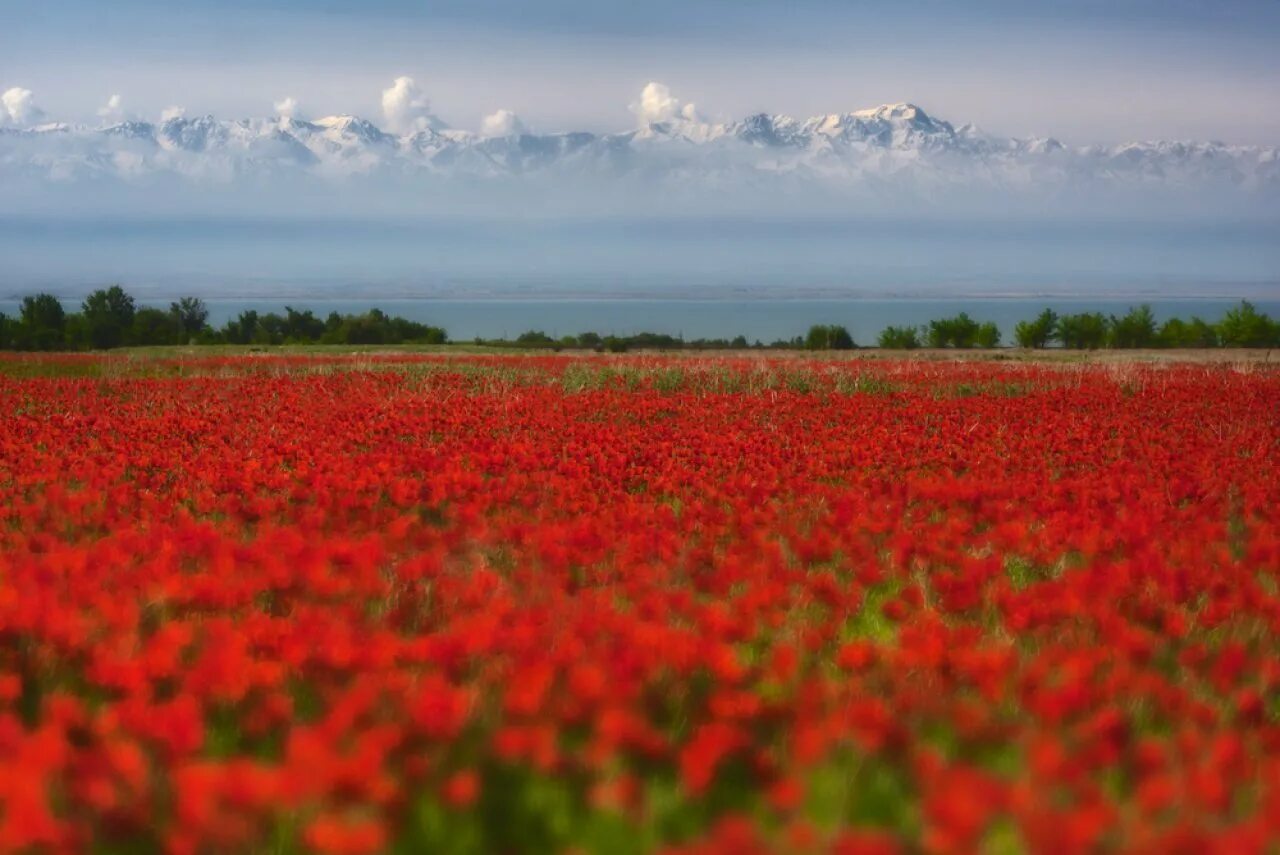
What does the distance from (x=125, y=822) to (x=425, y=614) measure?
1651 mm

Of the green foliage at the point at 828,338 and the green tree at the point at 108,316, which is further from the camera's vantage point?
the green foliage at the point at 828,338

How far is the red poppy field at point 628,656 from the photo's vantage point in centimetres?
297

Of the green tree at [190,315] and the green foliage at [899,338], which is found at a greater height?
the green tree at [190,315]

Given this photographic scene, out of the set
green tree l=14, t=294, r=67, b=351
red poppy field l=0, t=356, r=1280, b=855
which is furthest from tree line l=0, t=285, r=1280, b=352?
red poppy field l=0, t=356, r=1280, b=855

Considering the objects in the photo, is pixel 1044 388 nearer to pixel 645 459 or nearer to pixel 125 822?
pixel 645 459

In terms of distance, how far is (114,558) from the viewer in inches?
190

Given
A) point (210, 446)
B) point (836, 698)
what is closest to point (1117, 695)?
point (836, 698)

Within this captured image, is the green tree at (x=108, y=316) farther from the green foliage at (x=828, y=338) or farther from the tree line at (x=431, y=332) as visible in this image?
the green foliage at (x=828, y=338)

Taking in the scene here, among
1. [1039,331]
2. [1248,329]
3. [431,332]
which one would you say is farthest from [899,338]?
[431,332]

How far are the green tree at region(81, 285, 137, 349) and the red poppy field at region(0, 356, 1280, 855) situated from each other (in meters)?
52.9

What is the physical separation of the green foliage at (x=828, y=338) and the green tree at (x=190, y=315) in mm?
33814

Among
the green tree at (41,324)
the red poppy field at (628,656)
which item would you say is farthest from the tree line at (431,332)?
the red poppy field at (628,656)

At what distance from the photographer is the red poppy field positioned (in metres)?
2.97

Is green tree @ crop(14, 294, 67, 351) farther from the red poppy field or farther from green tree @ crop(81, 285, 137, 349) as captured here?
the red poppy field
